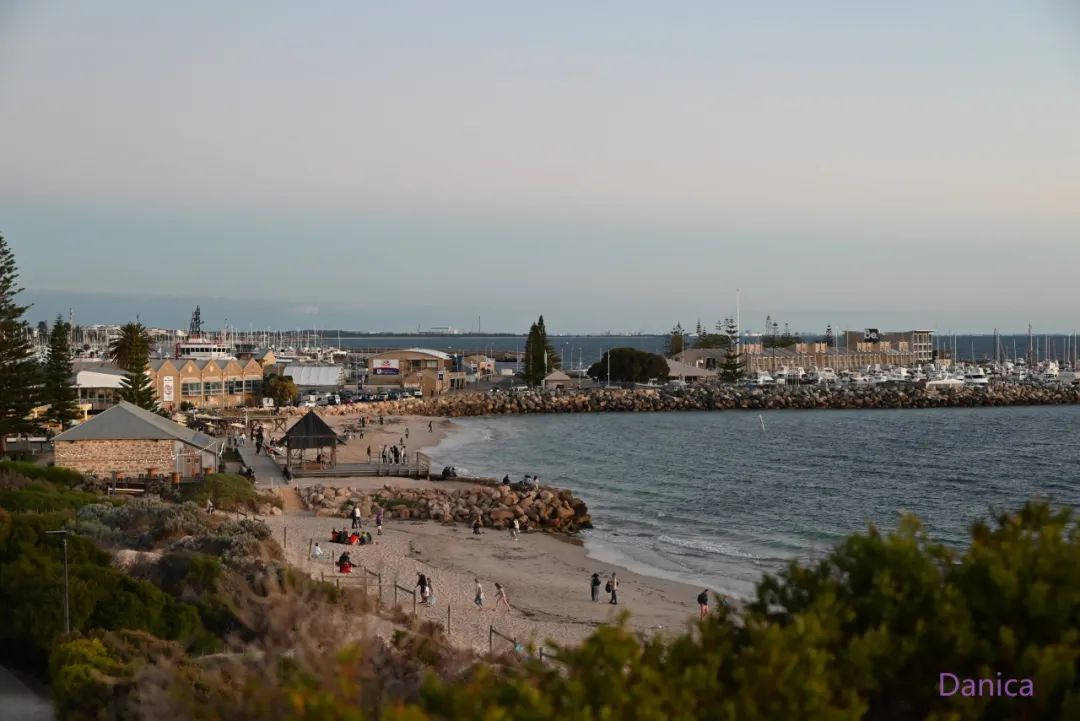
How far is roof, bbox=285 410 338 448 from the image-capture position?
1304 inches

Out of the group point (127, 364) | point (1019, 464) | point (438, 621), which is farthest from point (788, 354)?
point (438, 621)

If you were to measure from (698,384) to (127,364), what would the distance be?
178 feet

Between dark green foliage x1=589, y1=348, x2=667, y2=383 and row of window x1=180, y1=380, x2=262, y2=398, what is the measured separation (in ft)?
125

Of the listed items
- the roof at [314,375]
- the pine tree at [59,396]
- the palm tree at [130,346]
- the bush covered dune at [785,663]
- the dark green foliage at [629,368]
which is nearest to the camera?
the bush covered dune at [785,663]

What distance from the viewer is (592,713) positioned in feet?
18.2

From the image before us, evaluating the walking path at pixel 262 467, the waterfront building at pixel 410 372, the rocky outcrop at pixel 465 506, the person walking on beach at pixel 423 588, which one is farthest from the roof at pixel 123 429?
the waterfront building at pixel 410 372

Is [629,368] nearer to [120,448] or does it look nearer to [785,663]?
[120,448]

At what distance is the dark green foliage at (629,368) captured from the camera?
304ft

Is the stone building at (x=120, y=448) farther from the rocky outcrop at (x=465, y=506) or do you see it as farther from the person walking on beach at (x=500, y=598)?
the person walking on beach at (x=500, y=598)

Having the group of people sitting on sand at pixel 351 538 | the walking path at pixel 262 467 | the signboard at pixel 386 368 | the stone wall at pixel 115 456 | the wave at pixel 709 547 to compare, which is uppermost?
the signboard at pixel 386 368

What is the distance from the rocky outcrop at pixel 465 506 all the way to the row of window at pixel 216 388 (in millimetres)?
27524

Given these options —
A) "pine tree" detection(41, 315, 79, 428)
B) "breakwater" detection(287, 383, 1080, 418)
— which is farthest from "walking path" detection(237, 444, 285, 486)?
"breakwater" detection(287, 383, 1080, 418)

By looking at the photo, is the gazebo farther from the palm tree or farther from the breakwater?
the breakwater

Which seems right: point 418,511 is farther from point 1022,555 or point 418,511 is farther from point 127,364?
point 127,364
